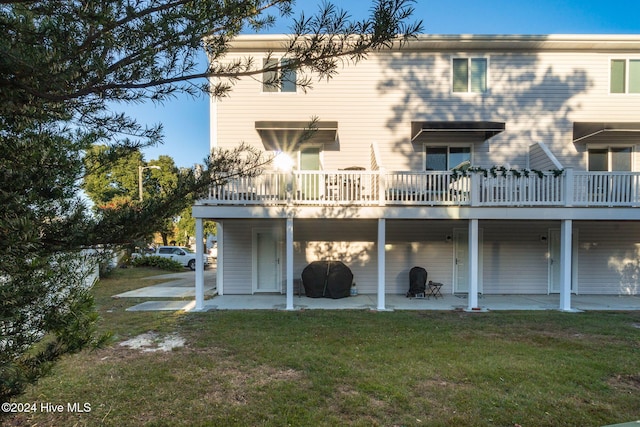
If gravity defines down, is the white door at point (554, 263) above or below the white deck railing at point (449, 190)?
below

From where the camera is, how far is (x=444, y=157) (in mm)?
10391

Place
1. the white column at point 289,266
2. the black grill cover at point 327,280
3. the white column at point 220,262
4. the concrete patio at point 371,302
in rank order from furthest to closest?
the white column at point 220,262, the black grill cover at point 327,280, the concrete patio at point 371,302, the white column at point 289,266

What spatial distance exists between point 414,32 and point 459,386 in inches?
155

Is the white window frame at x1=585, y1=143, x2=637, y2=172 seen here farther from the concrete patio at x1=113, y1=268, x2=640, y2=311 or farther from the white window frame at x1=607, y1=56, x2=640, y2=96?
the concrete patio at x1=113, y1=268, x2=640, y2=311

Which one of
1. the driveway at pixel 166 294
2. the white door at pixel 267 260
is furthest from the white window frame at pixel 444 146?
the driveway at pixel 166 294

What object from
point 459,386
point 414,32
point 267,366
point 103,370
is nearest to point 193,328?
point 103,370

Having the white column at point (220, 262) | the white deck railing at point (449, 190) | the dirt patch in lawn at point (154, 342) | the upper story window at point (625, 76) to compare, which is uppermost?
the upper story window at point (625, 76)

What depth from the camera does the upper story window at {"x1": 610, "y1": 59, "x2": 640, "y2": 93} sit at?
10.1 m

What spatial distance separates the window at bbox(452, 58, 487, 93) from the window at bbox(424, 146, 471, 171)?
1.89 meters

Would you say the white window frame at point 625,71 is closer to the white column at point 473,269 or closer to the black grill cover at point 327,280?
the white column at point 473,269

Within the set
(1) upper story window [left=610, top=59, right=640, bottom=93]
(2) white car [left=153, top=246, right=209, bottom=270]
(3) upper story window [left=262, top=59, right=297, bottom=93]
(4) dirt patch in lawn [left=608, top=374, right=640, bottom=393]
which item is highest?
(1) upper story window [left=610, top=59, right=640, bottom=93]

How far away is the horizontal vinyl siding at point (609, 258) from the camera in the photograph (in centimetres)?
1034

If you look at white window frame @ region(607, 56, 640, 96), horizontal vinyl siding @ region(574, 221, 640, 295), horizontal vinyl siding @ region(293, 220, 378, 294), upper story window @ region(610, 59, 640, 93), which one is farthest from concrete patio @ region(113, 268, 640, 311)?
upper story window @ region(610, 59, 640, 93)

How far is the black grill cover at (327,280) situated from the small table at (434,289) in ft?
8.24
